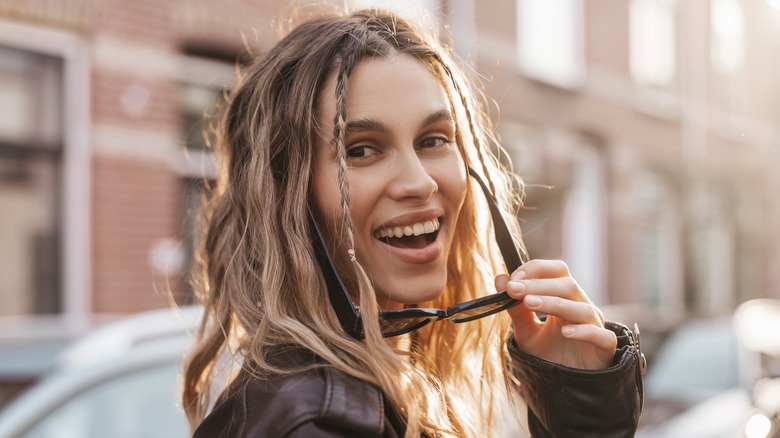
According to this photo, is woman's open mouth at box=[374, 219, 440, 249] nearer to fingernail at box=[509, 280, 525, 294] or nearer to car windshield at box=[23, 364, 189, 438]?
fingernail at box=[509, 280, 525, 294]

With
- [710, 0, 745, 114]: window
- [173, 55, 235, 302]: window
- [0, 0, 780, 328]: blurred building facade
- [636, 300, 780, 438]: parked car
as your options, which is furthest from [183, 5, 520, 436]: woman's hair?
[710, 0, 745, 114]: window

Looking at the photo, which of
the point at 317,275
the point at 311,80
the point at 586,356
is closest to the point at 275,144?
the point at 311,80

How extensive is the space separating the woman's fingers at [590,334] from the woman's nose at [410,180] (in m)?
0.36

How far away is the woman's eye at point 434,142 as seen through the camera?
1634 mm

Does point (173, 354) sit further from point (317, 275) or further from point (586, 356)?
point (586, 356)

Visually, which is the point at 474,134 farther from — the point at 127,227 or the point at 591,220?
the point at 591,220

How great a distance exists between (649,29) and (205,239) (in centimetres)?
1285

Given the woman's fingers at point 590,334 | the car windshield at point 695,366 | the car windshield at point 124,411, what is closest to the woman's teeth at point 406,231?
the woman's fingers at point 590,334

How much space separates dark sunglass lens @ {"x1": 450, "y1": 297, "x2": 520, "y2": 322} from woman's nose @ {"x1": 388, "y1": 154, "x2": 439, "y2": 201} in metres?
0.23

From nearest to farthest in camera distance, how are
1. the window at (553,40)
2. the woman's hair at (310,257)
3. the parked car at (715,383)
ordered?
the woman's hair at (310,257) < the parked car at (715,383) < the window at (553,40)

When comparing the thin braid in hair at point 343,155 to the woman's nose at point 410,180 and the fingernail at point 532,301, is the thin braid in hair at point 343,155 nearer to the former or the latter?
the woman's nose at point 410,180

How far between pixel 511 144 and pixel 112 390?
7.92 meters

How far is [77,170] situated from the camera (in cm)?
580

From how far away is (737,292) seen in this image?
1600cm
